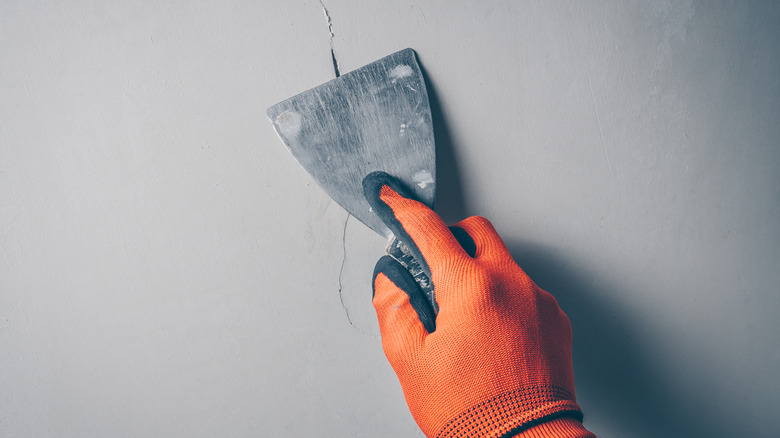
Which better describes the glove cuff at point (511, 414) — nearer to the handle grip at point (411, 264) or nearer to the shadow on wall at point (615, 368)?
the handle grip at point (411, 264)

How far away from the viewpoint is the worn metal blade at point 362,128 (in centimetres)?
74

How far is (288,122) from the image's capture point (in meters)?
0.74

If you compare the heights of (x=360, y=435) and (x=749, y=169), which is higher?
(x=749, y=169)

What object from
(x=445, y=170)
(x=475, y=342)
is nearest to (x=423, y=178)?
(x=445, y=170)

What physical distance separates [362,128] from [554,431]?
563 mm

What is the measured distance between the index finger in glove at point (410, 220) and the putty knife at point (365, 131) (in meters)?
0.03

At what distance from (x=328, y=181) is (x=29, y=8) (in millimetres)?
556

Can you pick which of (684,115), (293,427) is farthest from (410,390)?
(684,115)

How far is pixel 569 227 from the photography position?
88 cm

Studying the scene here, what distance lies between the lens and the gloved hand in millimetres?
601

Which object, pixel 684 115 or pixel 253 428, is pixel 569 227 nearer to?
pixel 684 115

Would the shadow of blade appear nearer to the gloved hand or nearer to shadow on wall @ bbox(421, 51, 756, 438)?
shadow on wall @ bbox(421, 51, 756, 438)

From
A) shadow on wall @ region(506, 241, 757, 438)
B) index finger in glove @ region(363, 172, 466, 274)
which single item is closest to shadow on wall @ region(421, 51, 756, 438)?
shadow on wall @ region(506, 241, 757, 438)

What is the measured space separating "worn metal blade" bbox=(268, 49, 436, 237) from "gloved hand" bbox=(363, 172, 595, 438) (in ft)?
0.24
